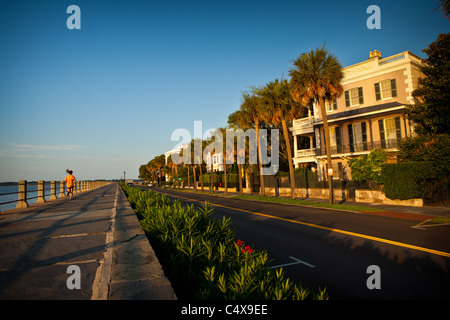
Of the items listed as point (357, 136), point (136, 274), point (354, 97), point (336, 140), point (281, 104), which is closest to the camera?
point (136, 274)

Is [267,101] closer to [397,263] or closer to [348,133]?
[348,133]

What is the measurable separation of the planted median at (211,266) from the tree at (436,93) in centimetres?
2356

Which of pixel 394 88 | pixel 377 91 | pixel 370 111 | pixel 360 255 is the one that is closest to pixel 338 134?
pixel 370 111

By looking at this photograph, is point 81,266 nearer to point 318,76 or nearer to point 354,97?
point 318,76

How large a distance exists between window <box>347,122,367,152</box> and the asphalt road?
1803 centimetres

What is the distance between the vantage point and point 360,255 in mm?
7082

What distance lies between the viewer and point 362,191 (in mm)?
22688

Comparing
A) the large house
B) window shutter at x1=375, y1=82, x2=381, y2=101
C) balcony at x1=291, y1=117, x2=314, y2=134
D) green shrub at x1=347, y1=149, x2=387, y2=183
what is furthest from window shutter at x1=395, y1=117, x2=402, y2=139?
balcony at x1=291, y1=117, x2=314, y2=134

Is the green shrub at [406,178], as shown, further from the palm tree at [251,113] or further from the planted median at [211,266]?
the planted median at [211,266]

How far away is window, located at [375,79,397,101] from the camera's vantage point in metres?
26.8

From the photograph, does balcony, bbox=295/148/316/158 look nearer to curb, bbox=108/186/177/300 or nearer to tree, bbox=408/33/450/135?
tree, bbox=408/33/450/135

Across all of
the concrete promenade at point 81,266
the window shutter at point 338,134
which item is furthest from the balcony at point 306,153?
the concrete promenade at point 81,266

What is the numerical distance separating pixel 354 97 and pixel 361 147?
5930mm
